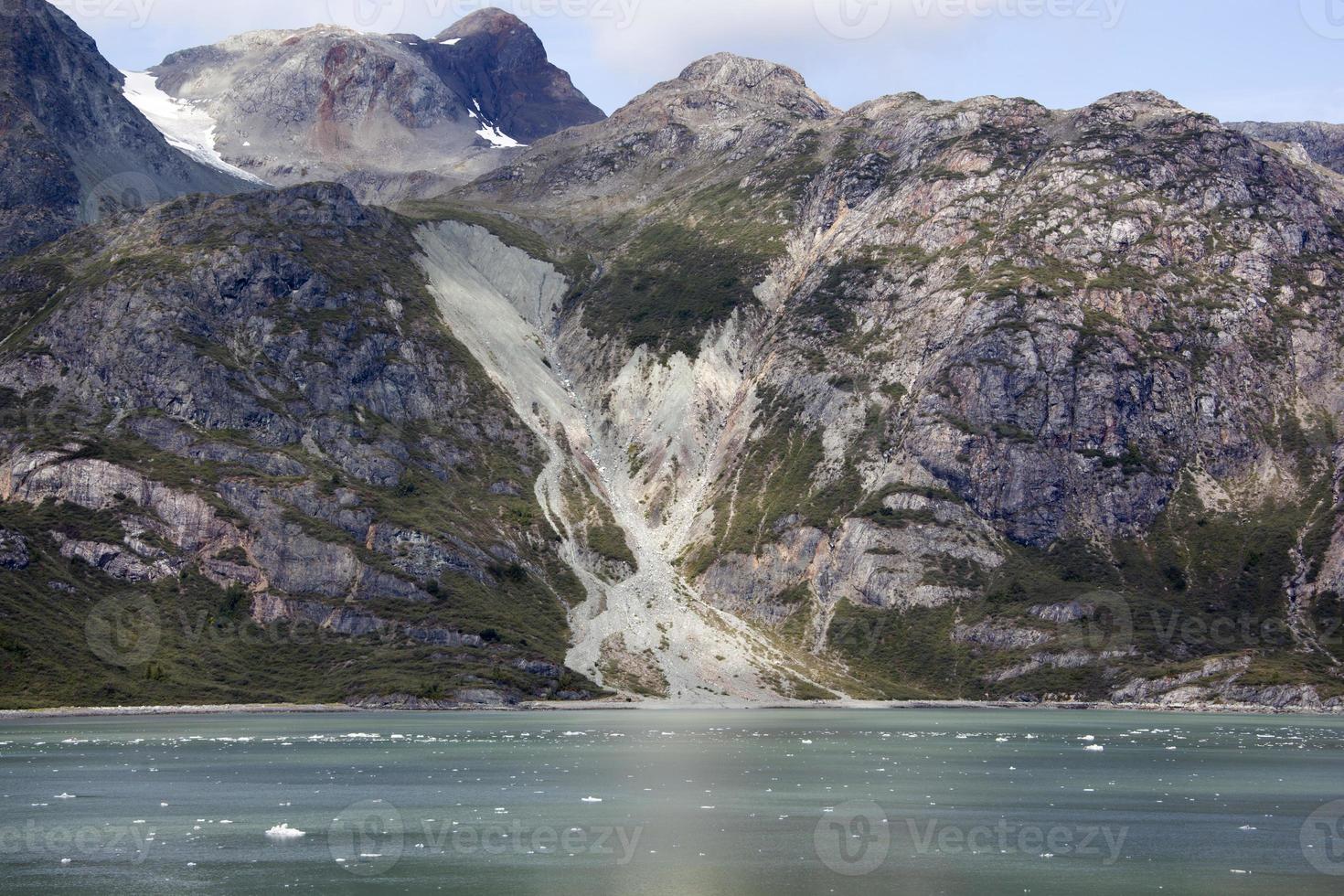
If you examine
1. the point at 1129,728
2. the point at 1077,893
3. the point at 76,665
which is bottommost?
the point at 76,665

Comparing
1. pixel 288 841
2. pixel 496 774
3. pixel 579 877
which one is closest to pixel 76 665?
pixel 496 774

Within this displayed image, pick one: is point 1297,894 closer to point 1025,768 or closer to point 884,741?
point 1025,768

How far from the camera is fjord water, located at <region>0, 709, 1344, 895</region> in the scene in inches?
2571

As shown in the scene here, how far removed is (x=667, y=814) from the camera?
85.8 meters

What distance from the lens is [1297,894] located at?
60.9 meters

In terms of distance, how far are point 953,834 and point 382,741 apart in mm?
81271
